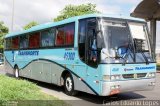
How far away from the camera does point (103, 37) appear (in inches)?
466

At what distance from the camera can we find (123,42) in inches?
479

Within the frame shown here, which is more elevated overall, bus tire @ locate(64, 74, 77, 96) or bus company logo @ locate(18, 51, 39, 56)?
bus company logo @ locate(18, 51, 39, 56)

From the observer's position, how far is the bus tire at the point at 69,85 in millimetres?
13656

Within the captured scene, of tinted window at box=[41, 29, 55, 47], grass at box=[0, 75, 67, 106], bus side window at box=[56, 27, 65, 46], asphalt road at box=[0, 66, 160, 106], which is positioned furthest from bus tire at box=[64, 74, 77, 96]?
grass at box=[0, 75, 67, 106]

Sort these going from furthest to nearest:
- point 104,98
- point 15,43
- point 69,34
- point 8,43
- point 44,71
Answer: point 8,43 < point 15,43 < point 44,71 < point 69,34 < point 104,98

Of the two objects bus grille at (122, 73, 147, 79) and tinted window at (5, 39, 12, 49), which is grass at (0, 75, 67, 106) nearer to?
bus grille at (122, 73, 147, 79)

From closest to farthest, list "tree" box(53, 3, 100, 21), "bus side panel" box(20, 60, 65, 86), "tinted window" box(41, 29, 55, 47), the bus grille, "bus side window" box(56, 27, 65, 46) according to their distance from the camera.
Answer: the bus grille
"bus side window" box(56, 27, 65, 46)
"bus side panel" box(20, 60, 65, 86)
"tinted window" box(41, 29, 55, 47)
"tree" box(53, 3, 100, 21)

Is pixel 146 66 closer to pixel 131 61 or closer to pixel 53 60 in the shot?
pixel 131 61

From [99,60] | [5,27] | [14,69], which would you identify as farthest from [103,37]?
[5,27]

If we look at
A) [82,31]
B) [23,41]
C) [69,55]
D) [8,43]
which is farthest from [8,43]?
[82,31]

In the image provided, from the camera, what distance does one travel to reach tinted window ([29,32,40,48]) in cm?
1756

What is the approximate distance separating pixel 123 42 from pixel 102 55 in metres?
1.00

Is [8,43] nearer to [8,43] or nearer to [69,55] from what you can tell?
[8,43]

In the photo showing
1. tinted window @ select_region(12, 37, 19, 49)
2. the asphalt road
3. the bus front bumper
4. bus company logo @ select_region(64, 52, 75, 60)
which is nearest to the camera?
the bus front bumper
